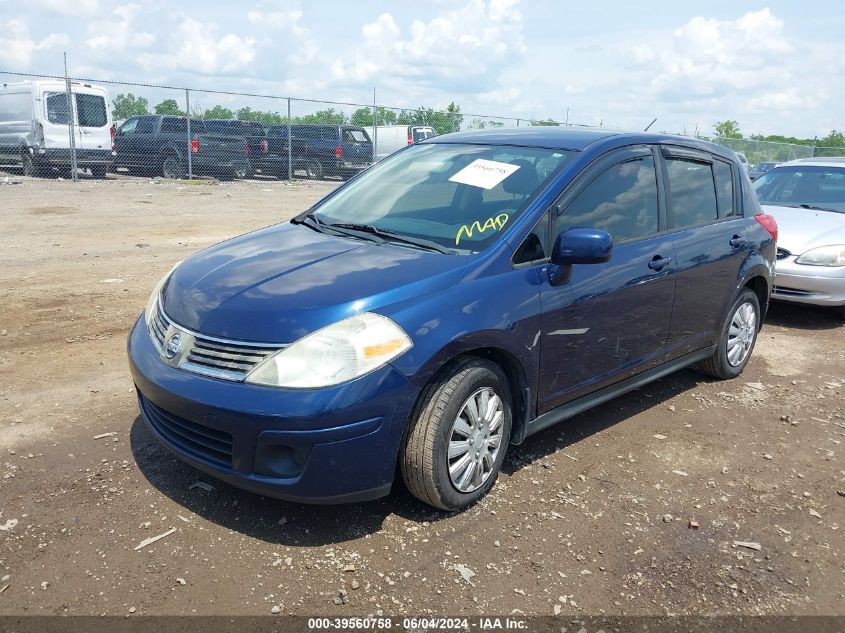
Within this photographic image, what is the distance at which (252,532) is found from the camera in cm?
326

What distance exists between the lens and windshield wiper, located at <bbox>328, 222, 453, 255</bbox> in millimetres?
3649

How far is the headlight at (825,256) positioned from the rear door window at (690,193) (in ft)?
9.03

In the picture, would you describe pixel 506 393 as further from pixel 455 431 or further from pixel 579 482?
pixel 579 482

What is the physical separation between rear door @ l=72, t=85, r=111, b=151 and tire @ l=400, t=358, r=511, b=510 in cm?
1762

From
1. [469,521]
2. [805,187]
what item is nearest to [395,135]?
[805,187]

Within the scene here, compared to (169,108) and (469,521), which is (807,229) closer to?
(469,521)

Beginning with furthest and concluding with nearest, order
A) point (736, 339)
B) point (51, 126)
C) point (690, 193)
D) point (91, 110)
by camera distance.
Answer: point (91, 110), point (51, 126), point (736, 339), point (690, 193)

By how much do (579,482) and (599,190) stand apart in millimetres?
1590

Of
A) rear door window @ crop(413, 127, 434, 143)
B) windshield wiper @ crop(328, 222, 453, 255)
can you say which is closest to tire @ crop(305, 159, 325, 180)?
rear door window @ crop(413, 127, 434, 143)

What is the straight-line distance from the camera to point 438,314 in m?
3.18

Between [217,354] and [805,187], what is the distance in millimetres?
7856

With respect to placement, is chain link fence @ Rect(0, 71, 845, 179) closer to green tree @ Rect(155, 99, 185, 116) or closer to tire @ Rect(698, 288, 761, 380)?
green tree @ Rect(155, 99, 185, 116)

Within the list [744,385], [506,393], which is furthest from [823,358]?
[506,393]

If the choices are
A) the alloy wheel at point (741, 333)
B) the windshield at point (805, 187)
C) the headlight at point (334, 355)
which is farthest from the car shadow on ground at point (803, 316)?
the headlight at point (334, 355)
